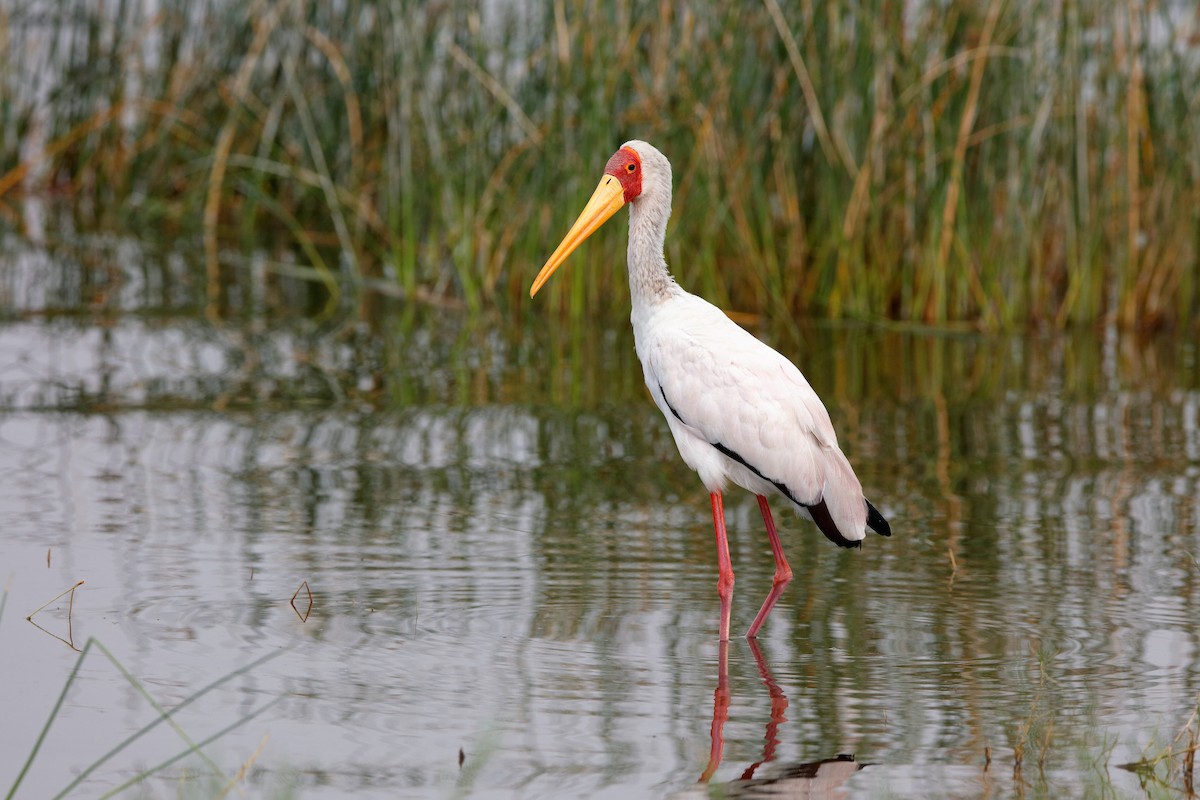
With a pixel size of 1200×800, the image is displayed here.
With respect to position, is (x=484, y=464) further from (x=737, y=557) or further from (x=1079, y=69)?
(x=1079, y=69)

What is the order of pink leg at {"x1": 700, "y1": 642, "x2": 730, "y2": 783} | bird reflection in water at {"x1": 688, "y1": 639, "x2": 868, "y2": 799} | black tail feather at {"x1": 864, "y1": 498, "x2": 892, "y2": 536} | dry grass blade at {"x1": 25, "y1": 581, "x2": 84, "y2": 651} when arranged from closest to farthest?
1. bird reflection in water at {"x1": 688, "y1": 639, "x2": 868, "y2": 799}
2. pink leg at {"x1": 700, "y1": 642, "x2": 730, "y2": 783}
3. dry grass blade at {"x1": 25, "y1": 581, "x2": 84, "y2": 651}
4. black tail feather at {"x1": 864, "y1": 498, "x2": 892, "y2": 536}

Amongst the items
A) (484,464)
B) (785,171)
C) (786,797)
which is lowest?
(786,797)

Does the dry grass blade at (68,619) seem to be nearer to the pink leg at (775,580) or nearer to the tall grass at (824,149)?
the pink leg at (775,580)

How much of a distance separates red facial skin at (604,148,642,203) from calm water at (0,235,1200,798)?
114 centimetres

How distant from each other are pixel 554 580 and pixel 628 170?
1.38 m

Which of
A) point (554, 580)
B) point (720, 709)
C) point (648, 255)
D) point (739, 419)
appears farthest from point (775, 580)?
point (648, 255)

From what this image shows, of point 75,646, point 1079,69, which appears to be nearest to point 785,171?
point 1079,69

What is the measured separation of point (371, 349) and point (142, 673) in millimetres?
5583

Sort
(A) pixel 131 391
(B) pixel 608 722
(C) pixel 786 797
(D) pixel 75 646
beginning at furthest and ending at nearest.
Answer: (A) pixel 131 391 → (D) pixel 75 646 → (B) pixel 608 722 → (C) pixel 786 797

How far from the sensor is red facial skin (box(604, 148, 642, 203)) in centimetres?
625

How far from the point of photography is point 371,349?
10.3m

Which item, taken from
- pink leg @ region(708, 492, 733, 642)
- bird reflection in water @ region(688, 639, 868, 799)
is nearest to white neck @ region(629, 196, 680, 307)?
pink leg @ region(708, 492, 733, 642)

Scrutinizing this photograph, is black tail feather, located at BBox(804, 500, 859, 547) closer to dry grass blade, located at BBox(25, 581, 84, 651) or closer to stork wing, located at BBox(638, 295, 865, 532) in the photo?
stork wing, located at BBox(638, 295, 865, 532)

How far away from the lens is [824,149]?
998cm
